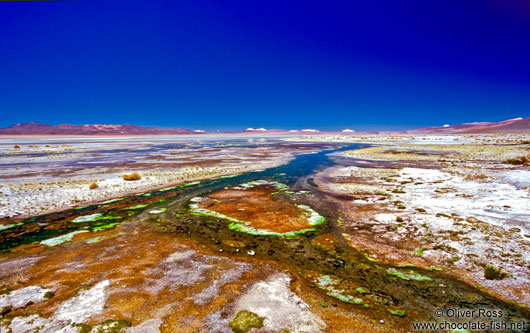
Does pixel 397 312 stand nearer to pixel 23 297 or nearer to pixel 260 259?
pixel 260 259

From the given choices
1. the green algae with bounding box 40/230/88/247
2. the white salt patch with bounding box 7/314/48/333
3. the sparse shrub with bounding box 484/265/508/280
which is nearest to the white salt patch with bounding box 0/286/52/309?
the white salt patch with bounding box 7/314/48/333

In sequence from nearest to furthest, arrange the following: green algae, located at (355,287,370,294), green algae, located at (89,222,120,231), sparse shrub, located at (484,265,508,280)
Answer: green algae, located at (355,287,370,294), sparse shrub, located at (484,265,508,280), green algae, located at (89,222,120,231)

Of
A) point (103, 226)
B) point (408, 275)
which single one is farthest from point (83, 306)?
point (408, 275)

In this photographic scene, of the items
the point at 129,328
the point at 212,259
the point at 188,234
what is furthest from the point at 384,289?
the point at 188,234

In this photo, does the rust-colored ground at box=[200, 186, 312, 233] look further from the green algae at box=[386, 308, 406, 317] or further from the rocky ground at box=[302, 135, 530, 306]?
the green algae at box=[386, 308, 406, 317]

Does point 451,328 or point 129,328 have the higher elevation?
point 129,328

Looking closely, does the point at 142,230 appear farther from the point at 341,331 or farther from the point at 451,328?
the point at 451,328

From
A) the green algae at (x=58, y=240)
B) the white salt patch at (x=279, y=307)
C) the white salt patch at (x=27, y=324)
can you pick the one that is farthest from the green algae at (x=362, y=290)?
the green algae at (x=58, y=240)
